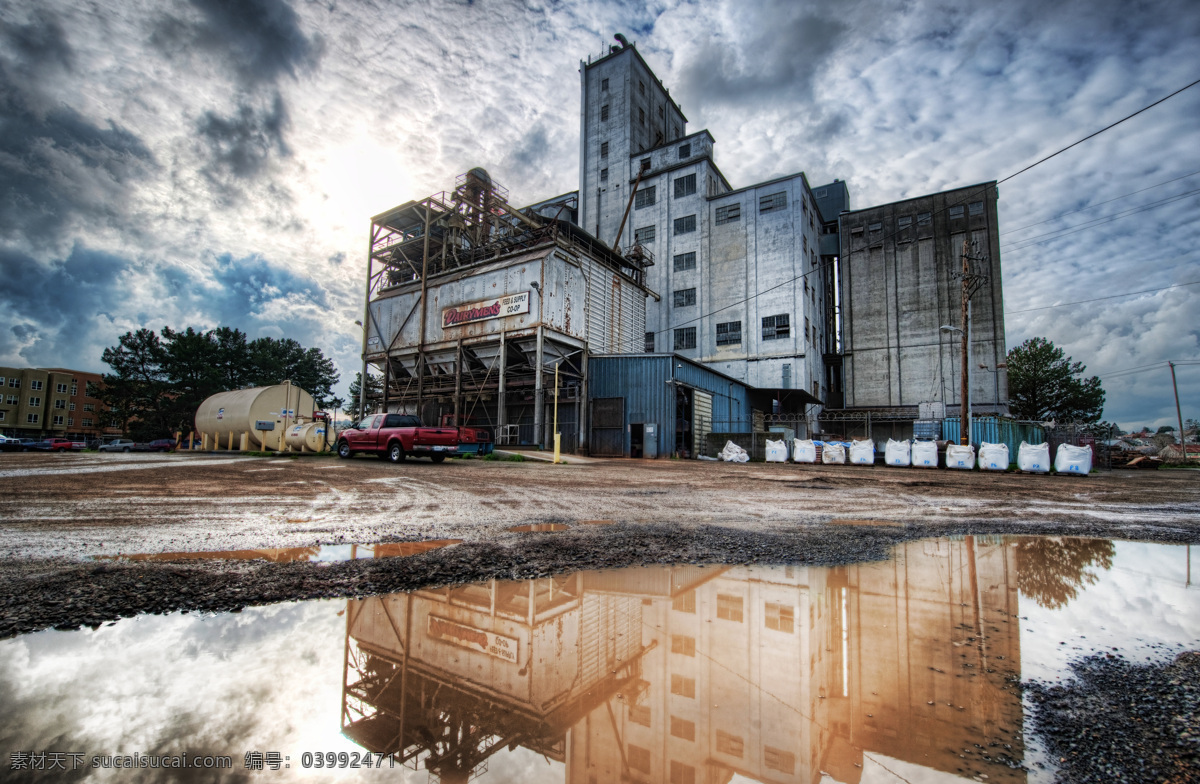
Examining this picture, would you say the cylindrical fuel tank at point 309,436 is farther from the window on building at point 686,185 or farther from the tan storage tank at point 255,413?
the window on building at point 686,185

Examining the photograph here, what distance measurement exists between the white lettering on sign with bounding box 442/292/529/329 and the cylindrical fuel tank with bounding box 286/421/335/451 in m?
8.19

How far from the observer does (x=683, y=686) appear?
1846 mm

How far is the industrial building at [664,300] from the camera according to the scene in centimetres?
2458

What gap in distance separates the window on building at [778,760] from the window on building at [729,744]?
0.07 meters

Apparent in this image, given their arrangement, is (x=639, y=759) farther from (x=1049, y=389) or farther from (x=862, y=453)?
(x=1049, y=389)

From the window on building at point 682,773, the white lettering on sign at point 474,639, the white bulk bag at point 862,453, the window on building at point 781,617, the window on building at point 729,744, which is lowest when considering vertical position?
the window on building at point 682,773

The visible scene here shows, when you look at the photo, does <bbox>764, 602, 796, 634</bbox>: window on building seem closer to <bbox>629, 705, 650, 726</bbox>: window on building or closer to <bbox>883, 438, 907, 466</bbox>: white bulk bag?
<bbox>629, 705, 650, 726</bbox>: window on building

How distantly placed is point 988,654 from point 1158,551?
3769 mm

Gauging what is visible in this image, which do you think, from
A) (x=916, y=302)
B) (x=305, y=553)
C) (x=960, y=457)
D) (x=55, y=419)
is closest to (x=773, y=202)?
(x=916, y=302)

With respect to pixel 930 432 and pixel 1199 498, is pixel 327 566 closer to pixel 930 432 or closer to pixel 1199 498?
pixel 1199 498

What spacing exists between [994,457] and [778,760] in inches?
837

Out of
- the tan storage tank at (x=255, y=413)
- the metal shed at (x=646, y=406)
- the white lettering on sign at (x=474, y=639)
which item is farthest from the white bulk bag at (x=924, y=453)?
the tan storage tank at (x=255, y=413)

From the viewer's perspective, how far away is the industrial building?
24578 mm

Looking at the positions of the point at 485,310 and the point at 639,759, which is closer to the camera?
the point at 639,759
